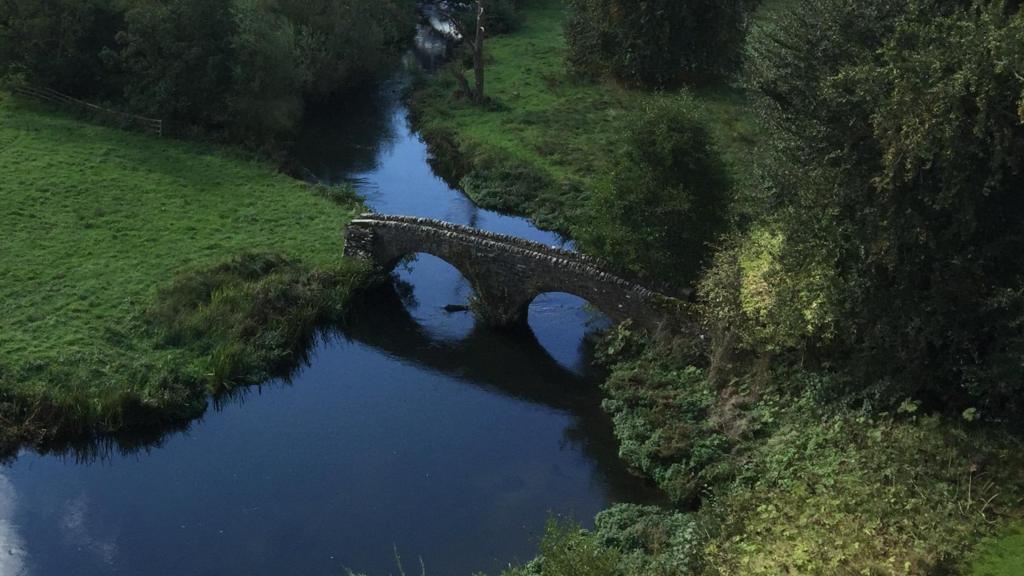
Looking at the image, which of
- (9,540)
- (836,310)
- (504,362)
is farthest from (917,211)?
(9,540)

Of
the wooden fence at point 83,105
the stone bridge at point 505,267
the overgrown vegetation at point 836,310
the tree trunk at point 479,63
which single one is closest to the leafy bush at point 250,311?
the stone bridge at point 505,267

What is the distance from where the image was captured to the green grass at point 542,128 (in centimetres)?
5219

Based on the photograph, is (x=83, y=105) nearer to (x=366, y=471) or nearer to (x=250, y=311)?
(x=250, y=311)

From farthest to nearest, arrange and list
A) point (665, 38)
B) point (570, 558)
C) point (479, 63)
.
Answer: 1. point (479, 63)
2. point (665, 38)
3. point (570, 558)

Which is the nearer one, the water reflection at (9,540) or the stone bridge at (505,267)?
the water reflection at (9,540)

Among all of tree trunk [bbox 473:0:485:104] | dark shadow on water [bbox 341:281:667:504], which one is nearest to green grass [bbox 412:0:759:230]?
tree trunk [bbox 473:0:485:104]

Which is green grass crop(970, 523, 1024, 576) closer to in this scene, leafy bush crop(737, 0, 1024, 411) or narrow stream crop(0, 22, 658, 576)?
leafy bush crop(737, 0, 1024, 411)

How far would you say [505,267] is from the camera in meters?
38.9

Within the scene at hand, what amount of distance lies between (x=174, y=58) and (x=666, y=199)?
31139 millimetres

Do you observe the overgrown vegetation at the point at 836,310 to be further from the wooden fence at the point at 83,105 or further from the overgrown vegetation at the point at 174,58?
the wooden fence at the point at 83,105

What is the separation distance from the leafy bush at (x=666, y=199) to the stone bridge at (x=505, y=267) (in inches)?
45.6

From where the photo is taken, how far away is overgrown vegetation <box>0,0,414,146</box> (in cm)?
5484

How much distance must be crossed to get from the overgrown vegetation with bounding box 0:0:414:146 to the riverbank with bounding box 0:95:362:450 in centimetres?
271

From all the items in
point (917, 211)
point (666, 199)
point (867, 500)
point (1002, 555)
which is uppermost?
point (917, 211)
